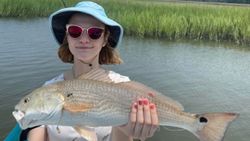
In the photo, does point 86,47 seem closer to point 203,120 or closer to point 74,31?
point 74,31

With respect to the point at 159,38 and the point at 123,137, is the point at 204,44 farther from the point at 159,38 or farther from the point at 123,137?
the point at 123,137

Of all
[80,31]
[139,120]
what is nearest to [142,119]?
[139,120]

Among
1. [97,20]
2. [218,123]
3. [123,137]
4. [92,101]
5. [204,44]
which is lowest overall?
[204,44]

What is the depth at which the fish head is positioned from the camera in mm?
2445

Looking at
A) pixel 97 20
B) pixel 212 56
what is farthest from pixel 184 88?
pixel 97 20

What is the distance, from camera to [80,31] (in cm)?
327

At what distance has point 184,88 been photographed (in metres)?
10.3

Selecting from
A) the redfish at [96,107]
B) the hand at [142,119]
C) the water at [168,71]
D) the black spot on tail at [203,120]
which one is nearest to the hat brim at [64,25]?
the redfish at [96,107]

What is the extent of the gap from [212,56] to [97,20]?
12658mm

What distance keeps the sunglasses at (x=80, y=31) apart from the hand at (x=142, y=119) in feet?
2.89

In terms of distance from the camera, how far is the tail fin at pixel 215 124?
261 centimetres

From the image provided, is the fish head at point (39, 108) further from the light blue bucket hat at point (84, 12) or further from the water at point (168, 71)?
the water at point (168, 71)

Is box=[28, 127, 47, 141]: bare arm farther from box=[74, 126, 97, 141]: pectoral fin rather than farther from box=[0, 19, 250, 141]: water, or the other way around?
box=[0, 19, 250, 141]: water

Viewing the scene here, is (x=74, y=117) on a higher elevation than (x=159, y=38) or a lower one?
higher
